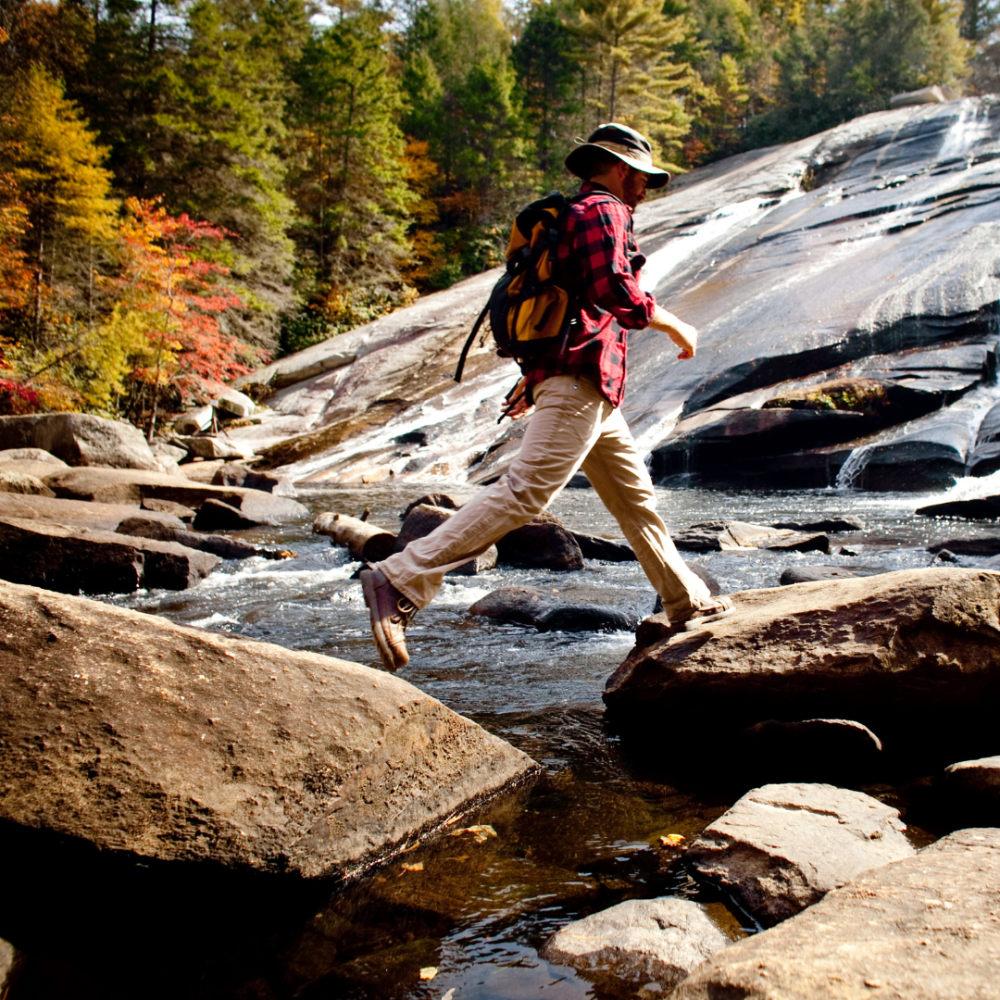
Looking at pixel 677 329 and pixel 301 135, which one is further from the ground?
pixel 301 135

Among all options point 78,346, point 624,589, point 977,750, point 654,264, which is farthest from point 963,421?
point 78,346

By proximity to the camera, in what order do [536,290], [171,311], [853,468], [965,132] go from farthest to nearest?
1. [965,132]
2. [171,311]
3. [853,468]
4. [536,290]

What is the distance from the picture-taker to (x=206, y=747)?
240 centimetres

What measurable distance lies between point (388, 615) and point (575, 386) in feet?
3.84

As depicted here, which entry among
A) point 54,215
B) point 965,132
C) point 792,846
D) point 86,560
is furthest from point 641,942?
point 965,132

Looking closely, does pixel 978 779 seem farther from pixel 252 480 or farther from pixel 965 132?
pixel 965 132

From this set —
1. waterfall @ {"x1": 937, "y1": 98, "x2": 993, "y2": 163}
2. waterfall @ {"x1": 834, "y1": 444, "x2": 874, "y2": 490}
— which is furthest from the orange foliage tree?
waterfall @ {"x1": 937, "y1": 98, "x2": 993, "y2": 163}

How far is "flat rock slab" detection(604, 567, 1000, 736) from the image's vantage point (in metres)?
3.05

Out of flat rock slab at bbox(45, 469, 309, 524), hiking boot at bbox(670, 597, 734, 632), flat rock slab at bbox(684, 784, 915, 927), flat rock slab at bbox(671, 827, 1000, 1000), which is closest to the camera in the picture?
flat rock slab at bbox(671, 827, 1000, 1000)

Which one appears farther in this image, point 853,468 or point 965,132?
point 965,132

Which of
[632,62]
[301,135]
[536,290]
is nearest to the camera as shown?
[536,290]

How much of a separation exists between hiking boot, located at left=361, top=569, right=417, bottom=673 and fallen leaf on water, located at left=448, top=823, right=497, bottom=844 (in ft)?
2.18

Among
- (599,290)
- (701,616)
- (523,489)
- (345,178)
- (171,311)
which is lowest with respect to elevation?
(701,616)

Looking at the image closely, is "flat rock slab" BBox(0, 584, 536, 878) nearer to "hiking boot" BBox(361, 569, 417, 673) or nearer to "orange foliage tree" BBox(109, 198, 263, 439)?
"hiking boot" BBox(361, 569, 417, 673)
